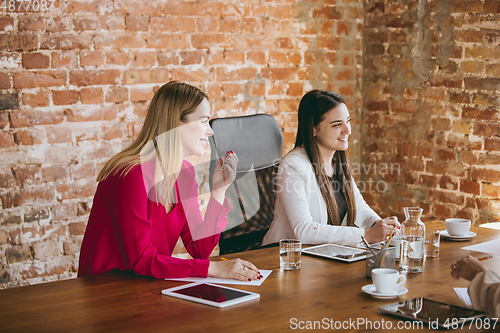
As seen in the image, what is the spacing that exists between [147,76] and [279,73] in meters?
0.91

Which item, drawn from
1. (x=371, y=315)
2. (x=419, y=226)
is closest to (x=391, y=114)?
(x=419, y=226)

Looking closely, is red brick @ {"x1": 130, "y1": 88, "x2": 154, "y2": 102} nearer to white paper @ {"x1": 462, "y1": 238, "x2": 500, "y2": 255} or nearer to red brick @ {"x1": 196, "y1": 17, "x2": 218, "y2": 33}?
red brick @ {"x1": 196, "y1": 17, "x2": 218, "y2": 33}

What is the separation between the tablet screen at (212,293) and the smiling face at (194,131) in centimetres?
57

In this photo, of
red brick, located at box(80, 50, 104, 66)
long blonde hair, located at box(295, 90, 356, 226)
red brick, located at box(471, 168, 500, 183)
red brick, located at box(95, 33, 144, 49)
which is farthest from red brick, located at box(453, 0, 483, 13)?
red brick, located at box(80, 50, 104, 66)

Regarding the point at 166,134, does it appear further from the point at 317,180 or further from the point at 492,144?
the point at 492,144

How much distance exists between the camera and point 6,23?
252 centimetres

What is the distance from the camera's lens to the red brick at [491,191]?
10.3 feet

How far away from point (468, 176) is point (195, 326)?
2.50 metres

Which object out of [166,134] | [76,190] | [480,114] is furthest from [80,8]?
[480,114]

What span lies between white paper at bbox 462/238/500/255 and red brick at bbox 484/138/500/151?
49.6 inches

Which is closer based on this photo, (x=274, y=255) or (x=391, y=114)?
(x=274, y=255)

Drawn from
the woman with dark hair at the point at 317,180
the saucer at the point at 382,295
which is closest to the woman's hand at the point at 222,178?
the woman with dark hair at the point at 317,180

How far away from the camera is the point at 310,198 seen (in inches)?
94.6

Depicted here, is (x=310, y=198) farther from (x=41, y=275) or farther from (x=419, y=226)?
(x=41, y=275)
